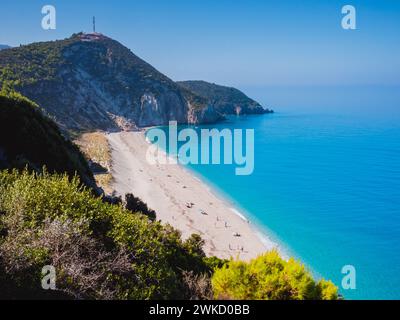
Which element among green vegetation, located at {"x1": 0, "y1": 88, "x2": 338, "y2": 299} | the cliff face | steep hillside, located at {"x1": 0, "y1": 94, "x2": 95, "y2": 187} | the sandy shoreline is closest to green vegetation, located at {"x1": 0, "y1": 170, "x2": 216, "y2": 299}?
green vegetation, located at {"x1": 0, "y1": 88, "x2": 338, "y2": 299}

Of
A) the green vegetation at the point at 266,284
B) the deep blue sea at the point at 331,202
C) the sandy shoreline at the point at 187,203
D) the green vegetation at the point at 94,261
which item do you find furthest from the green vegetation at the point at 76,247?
the deep blue sea at the point at 331,202

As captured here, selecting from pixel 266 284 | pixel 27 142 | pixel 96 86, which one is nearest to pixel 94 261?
pixel 266 284

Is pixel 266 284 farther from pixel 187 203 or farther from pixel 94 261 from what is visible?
pixel 187 203

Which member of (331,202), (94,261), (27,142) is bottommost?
(331,202)

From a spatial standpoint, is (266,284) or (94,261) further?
(266,284)

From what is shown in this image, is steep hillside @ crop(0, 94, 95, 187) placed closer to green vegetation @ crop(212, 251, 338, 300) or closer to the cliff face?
green vegetation @ crop(212, 251, 338, 300)

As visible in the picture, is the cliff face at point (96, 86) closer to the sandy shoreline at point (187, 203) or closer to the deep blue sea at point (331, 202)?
the deep blue sea at point (331, 202)
